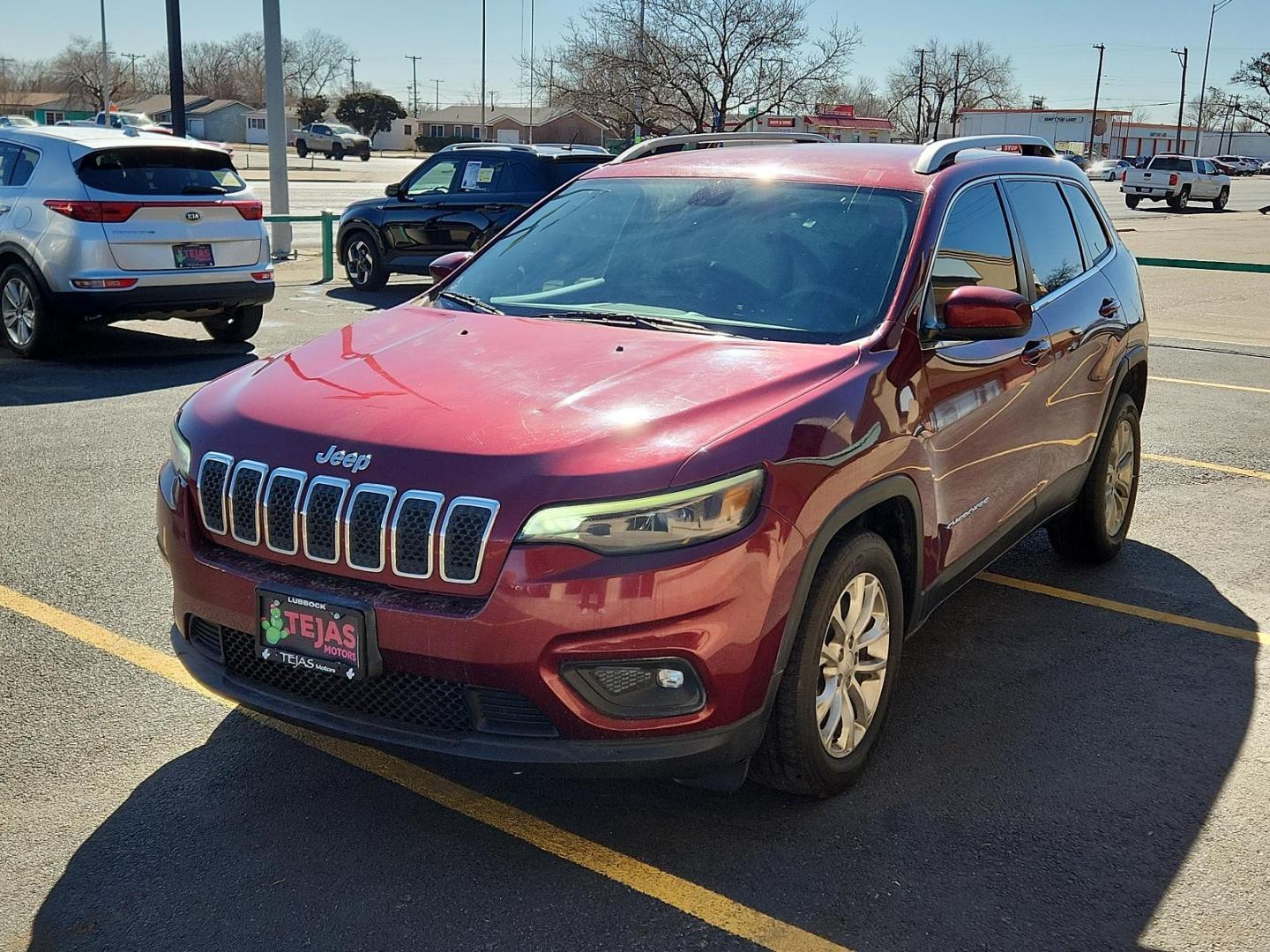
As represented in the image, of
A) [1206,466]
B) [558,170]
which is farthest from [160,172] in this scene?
[1206,466]

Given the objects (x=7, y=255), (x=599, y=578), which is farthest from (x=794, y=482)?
(x=7, y=255)

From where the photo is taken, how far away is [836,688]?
3.45m

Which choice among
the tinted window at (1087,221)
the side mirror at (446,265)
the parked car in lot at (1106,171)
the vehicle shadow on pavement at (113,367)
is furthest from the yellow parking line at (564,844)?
the parked car in lot at (1106,171)

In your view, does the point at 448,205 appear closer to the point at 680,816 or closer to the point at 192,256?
the point at 192,256

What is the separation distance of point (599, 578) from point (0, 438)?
19.3ft

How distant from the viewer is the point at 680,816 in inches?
136

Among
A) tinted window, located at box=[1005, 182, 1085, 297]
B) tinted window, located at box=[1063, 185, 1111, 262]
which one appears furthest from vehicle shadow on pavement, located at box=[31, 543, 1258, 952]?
tinted window, located at box=[1063, 185, 1111, 262]

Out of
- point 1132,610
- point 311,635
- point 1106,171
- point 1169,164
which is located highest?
point 1169,164

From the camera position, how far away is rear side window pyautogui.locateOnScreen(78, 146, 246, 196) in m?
9.74

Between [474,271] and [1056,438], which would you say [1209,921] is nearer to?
[1056,438]

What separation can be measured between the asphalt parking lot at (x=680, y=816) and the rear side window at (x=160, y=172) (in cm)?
520

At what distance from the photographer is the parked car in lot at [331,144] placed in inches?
2832

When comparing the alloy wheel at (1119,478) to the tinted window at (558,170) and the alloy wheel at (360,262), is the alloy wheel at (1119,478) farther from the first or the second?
the alloy wheel at (360,262)

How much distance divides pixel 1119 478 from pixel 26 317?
8254 mm
